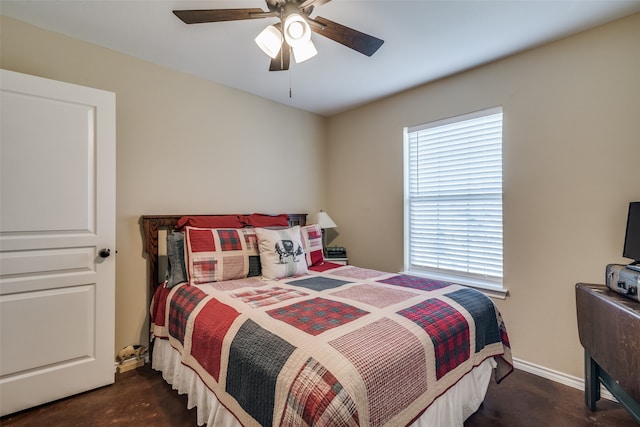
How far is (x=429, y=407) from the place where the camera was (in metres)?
1.33

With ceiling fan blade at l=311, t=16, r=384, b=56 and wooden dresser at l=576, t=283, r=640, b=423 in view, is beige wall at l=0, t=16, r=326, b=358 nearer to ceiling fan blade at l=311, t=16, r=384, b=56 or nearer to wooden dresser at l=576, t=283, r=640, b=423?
ceiling fan blade at l=311, t=16, r=384, b=56

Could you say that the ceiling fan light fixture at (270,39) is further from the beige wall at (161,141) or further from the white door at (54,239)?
the beige wall at (161,141)

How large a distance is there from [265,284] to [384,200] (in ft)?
5.62

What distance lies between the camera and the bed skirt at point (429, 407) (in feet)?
4.54

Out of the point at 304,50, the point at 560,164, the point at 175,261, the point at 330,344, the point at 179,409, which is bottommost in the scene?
the point at 179,409

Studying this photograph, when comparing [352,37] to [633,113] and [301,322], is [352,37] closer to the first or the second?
[301,322]

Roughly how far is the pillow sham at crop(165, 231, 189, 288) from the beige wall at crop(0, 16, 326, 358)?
14.6 inches

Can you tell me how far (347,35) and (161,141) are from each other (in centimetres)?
180

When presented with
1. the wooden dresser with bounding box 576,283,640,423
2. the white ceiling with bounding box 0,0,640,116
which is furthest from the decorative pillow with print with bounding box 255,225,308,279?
the wooden dresser with bounding box 576,283,640,423

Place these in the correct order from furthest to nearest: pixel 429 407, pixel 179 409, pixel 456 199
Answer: pixel 456 199
pixel 179 409
pixel 429 407

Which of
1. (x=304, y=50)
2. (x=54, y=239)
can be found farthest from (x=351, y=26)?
(x=54, y=239)

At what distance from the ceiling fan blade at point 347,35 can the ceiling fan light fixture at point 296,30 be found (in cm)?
8

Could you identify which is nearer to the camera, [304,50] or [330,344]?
[330,344]

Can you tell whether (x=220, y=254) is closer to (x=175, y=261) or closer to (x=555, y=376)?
(x=175, y=261)
